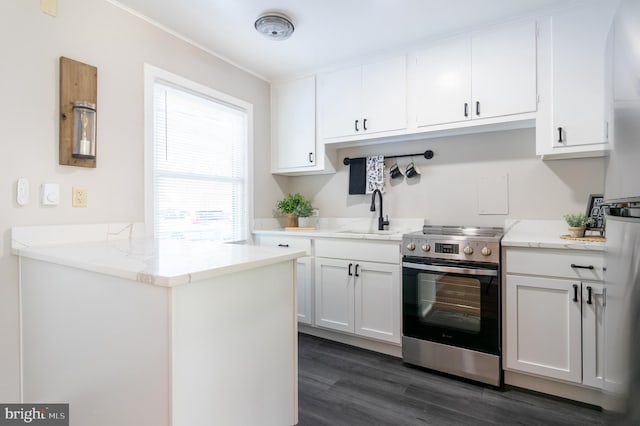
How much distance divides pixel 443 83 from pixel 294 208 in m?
1.71

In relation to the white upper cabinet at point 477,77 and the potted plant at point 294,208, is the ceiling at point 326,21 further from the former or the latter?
the potted plant at point 294,208

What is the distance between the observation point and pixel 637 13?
30.4 inches

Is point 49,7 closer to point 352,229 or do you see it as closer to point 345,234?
point 345,234

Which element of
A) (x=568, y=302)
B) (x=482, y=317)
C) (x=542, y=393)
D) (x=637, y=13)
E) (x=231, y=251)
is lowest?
(x=542, y=393)

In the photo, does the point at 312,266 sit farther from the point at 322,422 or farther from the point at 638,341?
the point at 638,341

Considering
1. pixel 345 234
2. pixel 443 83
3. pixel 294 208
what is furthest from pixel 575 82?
pixel 294 208

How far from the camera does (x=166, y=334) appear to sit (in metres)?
0.95

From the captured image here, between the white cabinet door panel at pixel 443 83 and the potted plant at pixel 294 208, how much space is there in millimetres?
1316

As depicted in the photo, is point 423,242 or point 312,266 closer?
point 423,242

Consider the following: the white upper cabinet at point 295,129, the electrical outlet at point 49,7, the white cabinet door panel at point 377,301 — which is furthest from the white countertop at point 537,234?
the electrical outlet at point 49,7

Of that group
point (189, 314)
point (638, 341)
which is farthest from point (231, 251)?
point (638, 341)

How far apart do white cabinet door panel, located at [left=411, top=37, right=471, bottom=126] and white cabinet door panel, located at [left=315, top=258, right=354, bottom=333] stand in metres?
Result: 1.36

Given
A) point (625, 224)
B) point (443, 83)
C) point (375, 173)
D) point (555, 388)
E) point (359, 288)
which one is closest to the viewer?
point (625, 224)

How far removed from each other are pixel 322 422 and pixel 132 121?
218cm
